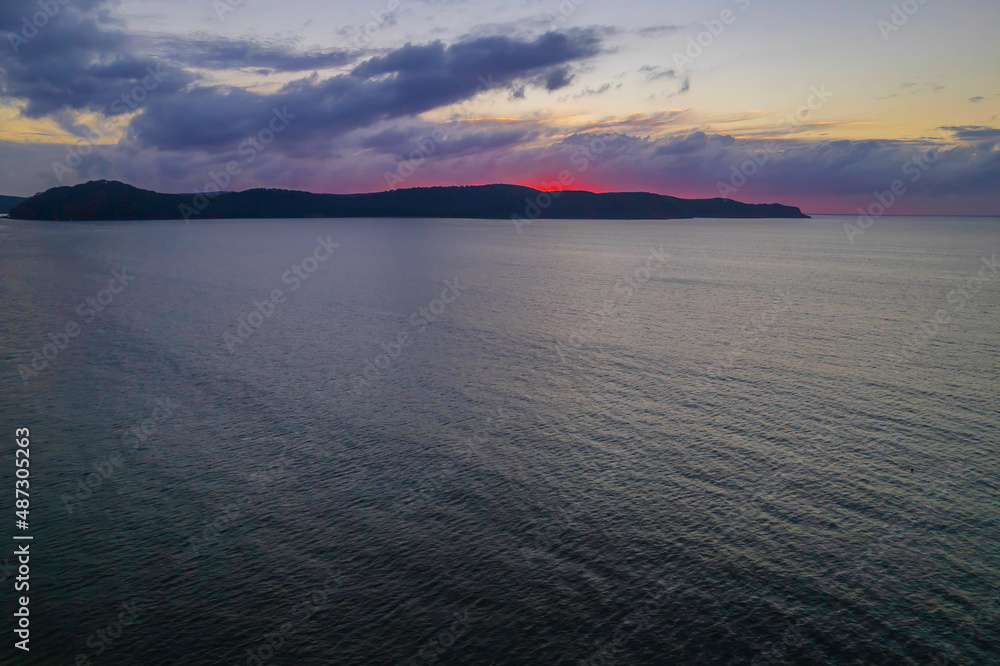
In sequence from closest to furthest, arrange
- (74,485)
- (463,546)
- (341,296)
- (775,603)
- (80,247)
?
(775,603) → (463,546) → (74,485) → (341,296) → (80,247)

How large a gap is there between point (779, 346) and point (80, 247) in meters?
197

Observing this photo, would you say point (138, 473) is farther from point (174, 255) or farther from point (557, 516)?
point (174, 255)

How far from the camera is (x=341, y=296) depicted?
96.5 metres

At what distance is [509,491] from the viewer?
107 feet

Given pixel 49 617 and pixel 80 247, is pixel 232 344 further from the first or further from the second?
pixel 80 247

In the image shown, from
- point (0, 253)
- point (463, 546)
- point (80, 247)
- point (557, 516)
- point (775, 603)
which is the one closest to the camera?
point (775, 603)

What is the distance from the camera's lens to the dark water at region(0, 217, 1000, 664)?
22562mm

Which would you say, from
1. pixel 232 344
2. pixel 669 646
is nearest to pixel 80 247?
pixel 232 344

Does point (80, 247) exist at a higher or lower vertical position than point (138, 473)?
higher

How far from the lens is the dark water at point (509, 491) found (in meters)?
22.6

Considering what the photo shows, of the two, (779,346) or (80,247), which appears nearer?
(779,346)

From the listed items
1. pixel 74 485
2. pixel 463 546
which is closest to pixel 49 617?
pixel 74 485

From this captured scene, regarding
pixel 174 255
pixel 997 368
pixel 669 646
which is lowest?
pixel 669 646

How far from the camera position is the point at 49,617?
2278 centimetres
